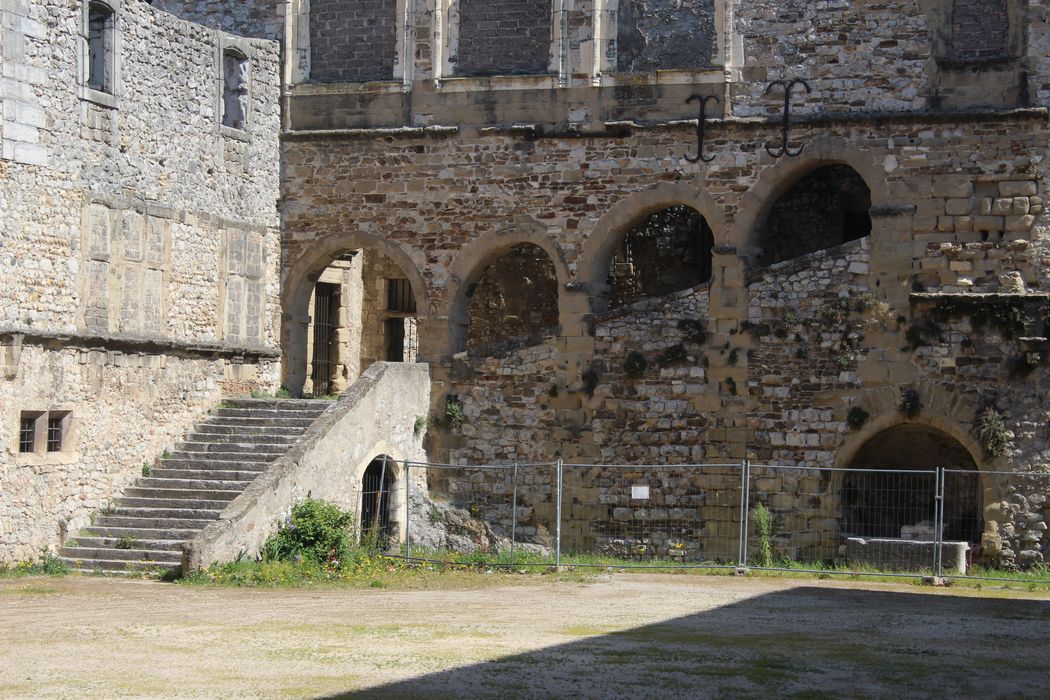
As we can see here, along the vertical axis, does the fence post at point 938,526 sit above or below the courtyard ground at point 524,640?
above

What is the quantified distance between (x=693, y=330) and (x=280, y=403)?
5.50m

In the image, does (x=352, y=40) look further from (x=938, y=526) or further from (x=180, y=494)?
(x=938, y=526)

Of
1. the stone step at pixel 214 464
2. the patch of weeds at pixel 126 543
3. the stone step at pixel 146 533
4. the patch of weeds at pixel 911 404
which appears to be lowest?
the patch of weeds at pixel 126 543

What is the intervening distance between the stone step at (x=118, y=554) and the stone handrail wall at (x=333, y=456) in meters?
0.85

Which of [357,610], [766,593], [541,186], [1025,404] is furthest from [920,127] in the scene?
[357,610]

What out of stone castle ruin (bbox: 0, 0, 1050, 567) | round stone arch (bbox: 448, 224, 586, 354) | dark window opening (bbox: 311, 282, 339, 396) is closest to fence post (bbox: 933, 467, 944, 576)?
stone castle ruin (bbox: 0, 0, 1050, 567)

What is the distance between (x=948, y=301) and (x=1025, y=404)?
1545 mm

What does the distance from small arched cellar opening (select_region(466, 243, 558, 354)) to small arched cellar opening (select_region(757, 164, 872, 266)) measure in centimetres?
371

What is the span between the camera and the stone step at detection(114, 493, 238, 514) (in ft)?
62.4

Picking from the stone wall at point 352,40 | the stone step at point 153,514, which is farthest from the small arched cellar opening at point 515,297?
the stone step at point 153,514

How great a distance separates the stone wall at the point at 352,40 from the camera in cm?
2269

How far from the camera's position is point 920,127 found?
2034 centimetres

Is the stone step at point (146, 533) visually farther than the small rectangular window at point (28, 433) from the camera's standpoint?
Yes

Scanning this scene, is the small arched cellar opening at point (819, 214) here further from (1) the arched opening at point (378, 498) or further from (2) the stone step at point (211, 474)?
(2) the stone step at point (211, 474)
